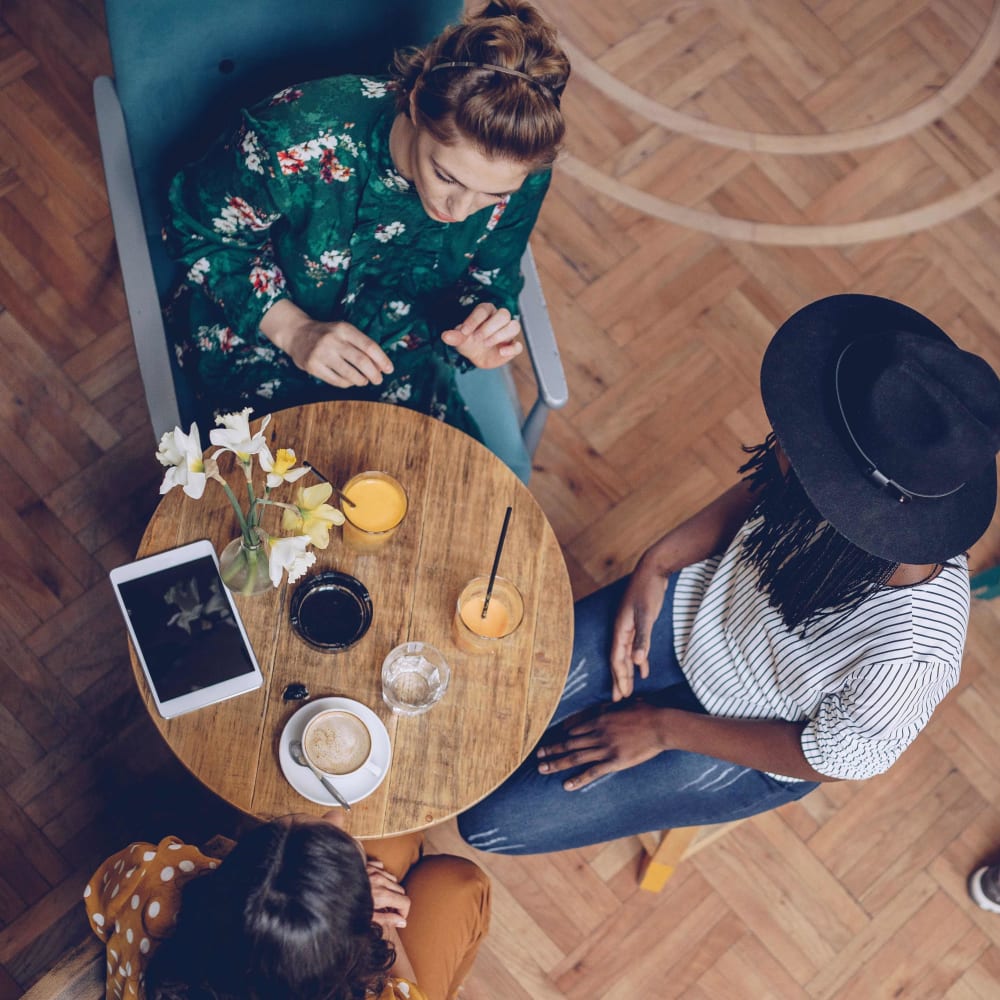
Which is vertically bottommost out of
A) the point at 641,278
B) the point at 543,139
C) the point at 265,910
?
the point at 641,278

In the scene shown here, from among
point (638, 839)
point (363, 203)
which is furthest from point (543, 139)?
point (638, 839)

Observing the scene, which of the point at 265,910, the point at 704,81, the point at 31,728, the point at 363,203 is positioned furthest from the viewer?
the point at 704,81

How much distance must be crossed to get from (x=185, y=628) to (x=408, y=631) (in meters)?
0.32

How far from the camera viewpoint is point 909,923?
2076mm

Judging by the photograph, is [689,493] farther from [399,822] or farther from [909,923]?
[399,822]

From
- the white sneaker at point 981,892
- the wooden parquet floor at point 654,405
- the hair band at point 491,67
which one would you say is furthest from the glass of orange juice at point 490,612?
the white sneaker at point 981,892

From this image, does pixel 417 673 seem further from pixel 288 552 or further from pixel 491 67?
pixel 491 67

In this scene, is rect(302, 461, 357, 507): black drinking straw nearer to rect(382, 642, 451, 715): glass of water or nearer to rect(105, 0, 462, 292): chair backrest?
rect(382, 642, 451, 715): glass of water

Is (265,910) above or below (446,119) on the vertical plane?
below

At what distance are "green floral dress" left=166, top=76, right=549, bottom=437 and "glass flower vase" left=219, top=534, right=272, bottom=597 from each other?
37 cm

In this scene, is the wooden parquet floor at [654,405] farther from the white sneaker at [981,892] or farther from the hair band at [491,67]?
the hair band at [491,67]

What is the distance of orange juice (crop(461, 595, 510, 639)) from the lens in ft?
4.64

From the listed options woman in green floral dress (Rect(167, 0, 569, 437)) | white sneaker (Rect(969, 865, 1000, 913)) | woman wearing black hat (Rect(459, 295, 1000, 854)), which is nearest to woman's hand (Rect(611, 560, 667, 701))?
woman wearing black hat (Rect(459, 295, 1000, 854))

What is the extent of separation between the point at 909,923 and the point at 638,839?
61cm
